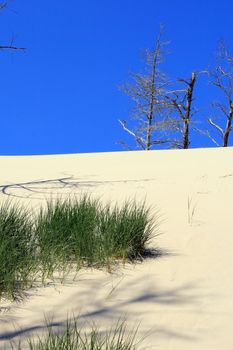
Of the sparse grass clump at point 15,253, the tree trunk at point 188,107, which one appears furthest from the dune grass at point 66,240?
the tree trunk at point 188,107

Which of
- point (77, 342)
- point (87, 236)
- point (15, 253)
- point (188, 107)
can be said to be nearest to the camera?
point (77, 342)

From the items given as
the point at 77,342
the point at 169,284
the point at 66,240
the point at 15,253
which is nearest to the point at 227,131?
the point at 66,240

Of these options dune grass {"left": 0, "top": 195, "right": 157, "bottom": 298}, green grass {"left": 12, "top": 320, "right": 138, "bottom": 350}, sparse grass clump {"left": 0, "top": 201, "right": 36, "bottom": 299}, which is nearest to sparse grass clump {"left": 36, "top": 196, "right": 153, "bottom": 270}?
dune grass {"left": 0, "top": 195, "right": 157, "bottom": 298}

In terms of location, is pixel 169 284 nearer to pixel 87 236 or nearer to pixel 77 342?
pixel 87 236

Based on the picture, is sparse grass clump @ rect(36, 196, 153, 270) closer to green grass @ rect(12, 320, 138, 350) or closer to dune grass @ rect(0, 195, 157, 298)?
dune grass @ rect(0, 195, 157, 298)

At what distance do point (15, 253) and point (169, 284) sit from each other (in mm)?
1197

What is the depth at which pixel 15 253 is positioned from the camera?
149 inches

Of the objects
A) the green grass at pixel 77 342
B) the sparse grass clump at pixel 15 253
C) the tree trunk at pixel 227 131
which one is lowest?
the green grass at pixel 77 342

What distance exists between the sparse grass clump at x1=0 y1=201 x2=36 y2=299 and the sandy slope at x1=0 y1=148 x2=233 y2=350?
145 millimetres

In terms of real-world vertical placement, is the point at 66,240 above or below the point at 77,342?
above

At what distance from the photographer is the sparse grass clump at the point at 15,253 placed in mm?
3428

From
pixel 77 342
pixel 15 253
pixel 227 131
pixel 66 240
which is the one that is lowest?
pixel 77 342

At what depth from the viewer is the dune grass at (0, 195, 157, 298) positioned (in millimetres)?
3801

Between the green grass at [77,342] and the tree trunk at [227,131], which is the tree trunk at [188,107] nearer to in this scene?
the tree trunk at [227,131]
